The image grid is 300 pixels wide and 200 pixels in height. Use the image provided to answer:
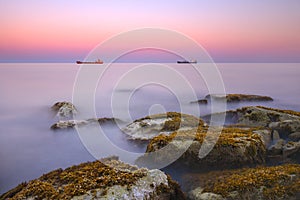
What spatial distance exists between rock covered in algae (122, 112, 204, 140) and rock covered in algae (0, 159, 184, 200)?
209 inches

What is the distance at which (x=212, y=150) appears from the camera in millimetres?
8203

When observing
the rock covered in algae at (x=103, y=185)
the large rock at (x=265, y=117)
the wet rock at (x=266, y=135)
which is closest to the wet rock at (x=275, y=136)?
the wet rock at (x=266, y=135)

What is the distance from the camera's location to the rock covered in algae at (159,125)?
11812 mm

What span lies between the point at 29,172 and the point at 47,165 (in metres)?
0.68

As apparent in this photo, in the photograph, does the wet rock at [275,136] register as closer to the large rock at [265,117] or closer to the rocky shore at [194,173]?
the rocky shore at [194,173]

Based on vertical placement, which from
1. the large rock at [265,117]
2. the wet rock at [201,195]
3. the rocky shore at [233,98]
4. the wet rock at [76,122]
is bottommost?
the wet rock at [201,195]

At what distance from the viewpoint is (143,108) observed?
20.8 meters

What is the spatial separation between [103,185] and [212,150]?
4227mm

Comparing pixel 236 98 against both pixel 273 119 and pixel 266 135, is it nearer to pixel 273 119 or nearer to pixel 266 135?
pixel 273 119

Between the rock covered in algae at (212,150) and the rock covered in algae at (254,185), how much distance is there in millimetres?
963

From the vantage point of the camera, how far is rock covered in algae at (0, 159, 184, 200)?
5.30m

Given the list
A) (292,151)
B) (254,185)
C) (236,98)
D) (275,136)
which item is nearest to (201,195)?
(254,185)

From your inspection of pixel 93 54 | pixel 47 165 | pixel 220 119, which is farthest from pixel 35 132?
pixel 220 119

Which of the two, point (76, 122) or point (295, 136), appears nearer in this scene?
point (295, 136)
